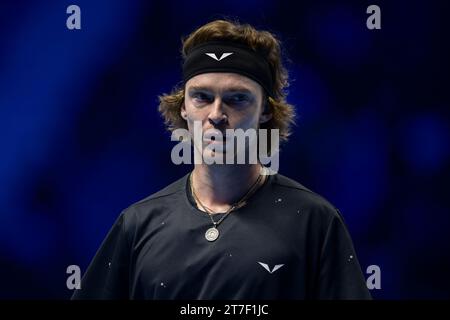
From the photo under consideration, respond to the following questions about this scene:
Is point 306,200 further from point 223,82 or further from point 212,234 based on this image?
point 223,82

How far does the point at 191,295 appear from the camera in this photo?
6.52 feet

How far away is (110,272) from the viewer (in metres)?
2.13

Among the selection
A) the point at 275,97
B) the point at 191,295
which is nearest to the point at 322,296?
the point at 191,295

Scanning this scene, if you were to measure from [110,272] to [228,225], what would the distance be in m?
0.39

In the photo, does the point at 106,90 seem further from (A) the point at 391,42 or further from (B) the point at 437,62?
(B) the point at 437,62

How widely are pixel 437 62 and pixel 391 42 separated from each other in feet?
0.71

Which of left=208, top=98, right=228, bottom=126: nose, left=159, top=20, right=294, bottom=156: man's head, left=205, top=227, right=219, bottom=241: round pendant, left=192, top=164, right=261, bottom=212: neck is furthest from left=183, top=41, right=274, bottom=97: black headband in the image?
left=205, top=227, right=219, bottom=241: round pendant

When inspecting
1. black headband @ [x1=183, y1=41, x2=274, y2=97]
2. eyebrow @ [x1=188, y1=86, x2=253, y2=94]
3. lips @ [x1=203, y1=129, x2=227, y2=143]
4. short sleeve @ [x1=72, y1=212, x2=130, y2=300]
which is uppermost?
black headband @ [x1=183, y1=41, x2=274, y2=97]

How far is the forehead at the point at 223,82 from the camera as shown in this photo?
207cm

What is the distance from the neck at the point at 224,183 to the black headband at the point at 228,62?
0.26 meters

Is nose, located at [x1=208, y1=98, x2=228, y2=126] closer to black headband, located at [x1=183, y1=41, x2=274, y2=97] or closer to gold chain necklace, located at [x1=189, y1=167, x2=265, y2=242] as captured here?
black headband, located at [x1=183, y1=41, x2=274, y2=97]

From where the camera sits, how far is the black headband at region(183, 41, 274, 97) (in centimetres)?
209

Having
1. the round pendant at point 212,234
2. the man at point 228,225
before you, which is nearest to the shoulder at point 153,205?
the man at point 228,225

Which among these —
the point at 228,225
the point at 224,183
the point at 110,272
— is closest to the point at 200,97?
the point at 224,183
